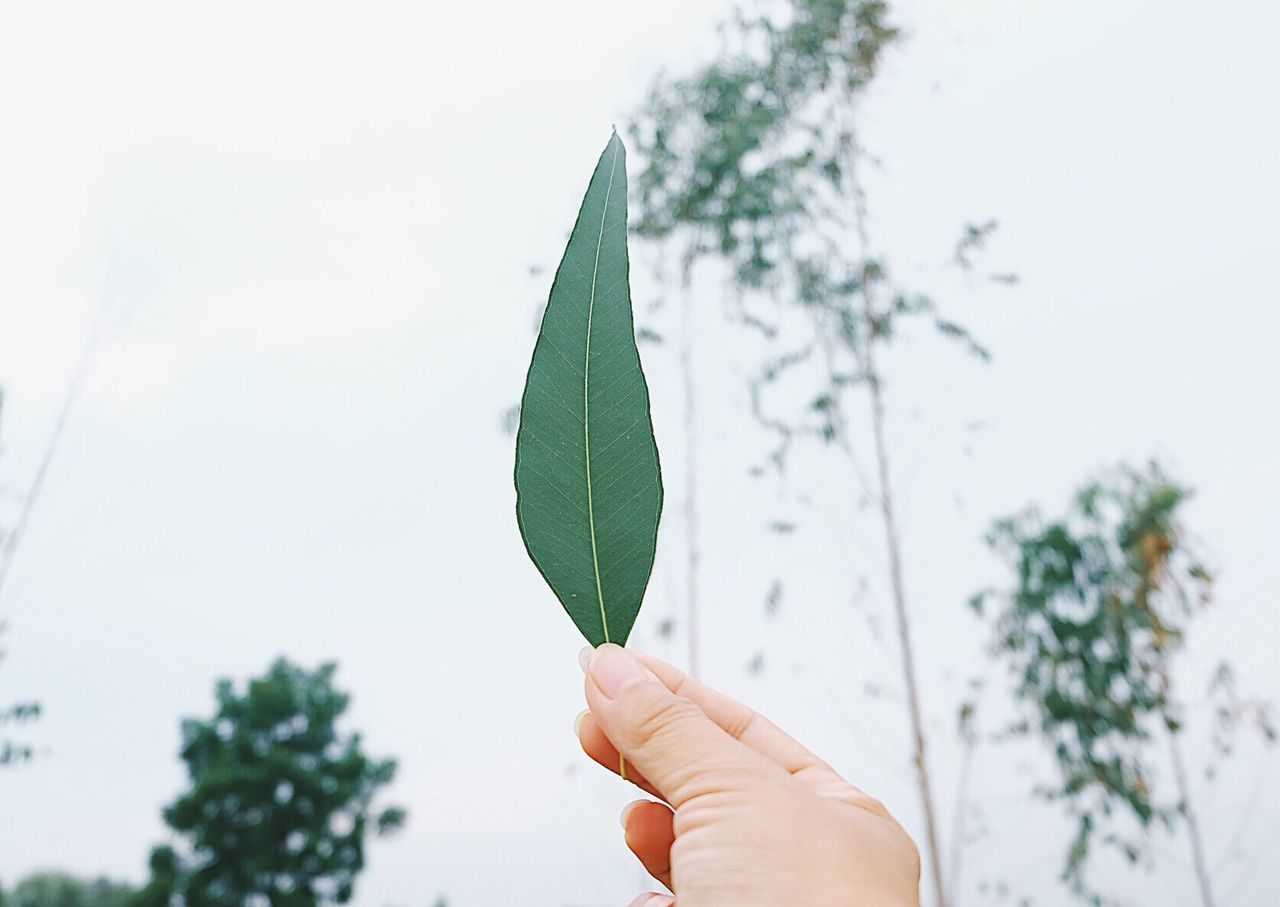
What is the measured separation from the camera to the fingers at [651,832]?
76 centimetres

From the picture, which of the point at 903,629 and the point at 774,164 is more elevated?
the point at 774,164

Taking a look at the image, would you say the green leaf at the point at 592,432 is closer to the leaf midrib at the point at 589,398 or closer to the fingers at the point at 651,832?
the leaf midrib at the point at 589,398

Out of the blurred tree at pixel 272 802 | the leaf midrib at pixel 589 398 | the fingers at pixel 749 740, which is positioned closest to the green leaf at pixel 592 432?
the leaf midrib at pixel 589 398

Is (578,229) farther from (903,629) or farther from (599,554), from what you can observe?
(903,629)

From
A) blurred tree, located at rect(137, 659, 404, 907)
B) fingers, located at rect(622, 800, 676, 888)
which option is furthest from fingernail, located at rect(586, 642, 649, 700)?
blurred tree, located at rect(137, 659, 404, 907)

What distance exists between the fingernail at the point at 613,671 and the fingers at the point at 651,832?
0.13 m

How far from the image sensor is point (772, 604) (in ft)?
12.5

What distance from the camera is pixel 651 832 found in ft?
2.49

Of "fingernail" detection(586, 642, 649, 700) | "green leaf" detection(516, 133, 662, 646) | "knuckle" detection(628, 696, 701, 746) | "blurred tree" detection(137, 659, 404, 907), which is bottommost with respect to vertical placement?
"blurred tree" detection(137, 659, 404, 907)

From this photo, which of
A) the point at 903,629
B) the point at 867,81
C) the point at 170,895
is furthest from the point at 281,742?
the point at 867,81

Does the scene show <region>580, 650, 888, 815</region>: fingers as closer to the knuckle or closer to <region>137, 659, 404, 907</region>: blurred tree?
the knuckle

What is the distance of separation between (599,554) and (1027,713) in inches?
156

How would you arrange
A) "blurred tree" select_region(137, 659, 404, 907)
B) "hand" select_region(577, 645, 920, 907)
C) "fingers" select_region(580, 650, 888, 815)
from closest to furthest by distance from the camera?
"hand" select_region(577, 645, 920, 907) → "fingers" select_region(580, 650, 888, 815) → "blurred tree" select_region(137, 659, 404, 907)

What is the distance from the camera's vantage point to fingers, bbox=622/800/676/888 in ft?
2.48
